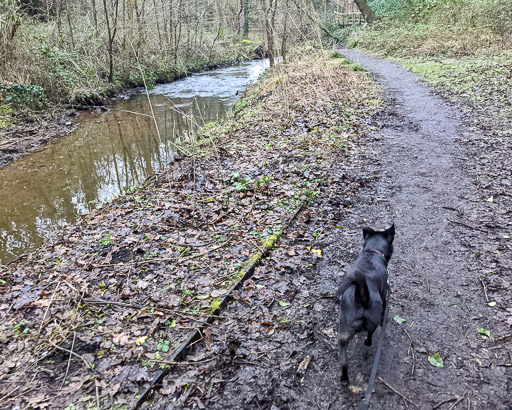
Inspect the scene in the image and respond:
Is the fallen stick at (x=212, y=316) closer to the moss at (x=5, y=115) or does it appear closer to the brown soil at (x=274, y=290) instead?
the brown soil at (x=274, y=290)

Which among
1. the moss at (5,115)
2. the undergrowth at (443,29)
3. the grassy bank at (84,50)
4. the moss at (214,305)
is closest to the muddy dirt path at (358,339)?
the moss at (214,305)

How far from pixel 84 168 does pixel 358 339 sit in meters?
8.79

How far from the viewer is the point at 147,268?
407 centimetres

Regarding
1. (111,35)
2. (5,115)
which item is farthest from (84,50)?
(5,115)

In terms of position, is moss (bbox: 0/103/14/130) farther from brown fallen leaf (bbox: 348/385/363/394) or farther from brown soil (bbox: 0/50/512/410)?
brown fallen leaf (bbox: 348/385/363/394)

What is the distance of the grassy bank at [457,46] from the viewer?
10.0 meters

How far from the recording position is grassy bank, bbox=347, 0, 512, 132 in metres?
10.0

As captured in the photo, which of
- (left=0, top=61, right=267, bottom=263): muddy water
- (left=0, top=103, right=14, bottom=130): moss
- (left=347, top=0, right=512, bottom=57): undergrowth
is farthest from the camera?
(left=347, top=0, right=512, bottom=57): undergrowth

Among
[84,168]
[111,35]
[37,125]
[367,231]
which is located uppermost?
[111,35]

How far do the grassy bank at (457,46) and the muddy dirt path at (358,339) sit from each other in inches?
196

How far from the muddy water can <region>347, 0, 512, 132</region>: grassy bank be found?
863 cm

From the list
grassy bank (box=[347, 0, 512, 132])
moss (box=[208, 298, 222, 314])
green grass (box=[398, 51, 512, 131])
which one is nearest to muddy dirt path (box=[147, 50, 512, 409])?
moss (box=[208, 298, 222, 314])

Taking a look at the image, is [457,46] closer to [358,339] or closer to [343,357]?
[358,339]

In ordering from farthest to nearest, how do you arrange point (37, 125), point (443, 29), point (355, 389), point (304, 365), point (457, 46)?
point (443, 29), point (457, 46), point (37, 125), point (304, 365), point (355, 389)
